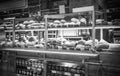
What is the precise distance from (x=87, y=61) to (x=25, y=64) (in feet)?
5.68

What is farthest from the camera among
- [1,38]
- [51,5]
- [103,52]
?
[51,5]

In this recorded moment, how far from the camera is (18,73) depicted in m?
4.03

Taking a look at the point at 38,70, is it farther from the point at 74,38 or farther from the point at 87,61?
the point at 74,38

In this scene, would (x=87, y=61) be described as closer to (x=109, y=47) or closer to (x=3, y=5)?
(x=109, y=47)

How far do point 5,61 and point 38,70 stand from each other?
1437mm

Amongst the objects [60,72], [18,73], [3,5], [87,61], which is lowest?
[18,73]

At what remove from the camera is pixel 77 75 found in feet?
9.84

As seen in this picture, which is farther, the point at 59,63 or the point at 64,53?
the point at 59,63

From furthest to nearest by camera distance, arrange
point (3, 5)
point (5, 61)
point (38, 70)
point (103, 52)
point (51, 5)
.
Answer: point (51, 5) → point (3, 5) → point (5, 61) → point (38, 70) → point (103, 52)

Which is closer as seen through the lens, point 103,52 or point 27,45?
point 103,52

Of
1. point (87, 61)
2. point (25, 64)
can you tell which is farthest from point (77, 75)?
point (25, 64)

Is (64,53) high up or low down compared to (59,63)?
up

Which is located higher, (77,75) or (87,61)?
(87,61)

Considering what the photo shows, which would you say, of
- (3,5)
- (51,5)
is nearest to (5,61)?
(3,5)
